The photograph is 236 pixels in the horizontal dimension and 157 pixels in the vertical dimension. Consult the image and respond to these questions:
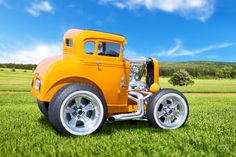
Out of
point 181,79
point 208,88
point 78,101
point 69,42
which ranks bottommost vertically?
point 208,88

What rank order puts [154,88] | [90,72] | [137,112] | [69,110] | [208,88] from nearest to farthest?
[69,110] < [90,72] < [137,112] < [154,88] < [208,88]

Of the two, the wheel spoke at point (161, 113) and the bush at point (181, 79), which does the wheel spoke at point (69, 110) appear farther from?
the bush at point (181, 79)

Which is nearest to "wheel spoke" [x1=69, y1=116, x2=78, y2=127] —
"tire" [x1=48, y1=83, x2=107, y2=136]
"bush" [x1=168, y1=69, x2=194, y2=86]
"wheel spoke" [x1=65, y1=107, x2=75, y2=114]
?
"tire" [x1=48, y1=83, x2=107, y2=136]

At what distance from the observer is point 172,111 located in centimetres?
829

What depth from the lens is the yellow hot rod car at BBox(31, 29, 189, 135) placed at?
6999mm

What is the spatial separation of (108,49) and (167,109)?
Result: 213cm

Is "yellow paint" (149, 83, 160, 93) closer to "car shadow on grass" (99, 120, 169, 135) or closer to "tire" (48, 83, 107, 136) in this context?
"car shadow on grass" (99, 120, 169, 135)

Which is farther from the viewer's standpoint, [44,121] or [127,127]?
[44,121]

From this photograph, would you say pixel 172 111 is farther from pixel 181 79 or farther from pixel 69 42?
pixel 181 79

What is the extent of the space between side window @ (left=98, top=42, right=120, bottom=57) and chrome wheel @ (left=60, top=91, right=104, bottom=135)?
4.26 feet

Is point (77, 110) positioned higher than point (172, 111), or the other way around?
point (77, 110)

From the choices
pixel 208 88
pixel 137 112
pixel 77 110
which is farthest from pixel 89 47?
pixel 208 88

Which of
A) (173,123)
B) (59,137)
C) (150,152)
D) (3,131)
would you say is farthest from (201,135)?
(3,131)

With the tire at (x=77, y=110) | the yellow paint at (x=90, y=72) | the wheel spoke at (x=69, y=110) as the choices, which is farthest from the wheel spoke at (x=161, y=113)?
the wheel spoke at (x=69, y=110)
